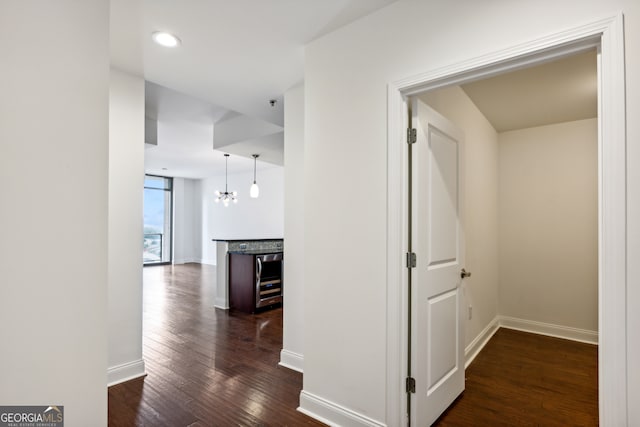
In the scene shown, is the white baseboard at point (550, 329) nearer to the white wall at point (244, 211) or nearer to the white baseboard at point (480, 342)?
the white baseboard at point (480, 342)

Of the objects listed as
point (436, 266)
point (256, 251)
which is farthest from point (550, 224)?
point (256, 251)

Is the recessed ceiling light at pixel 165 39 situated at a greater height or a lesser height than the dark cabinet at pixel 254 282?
greater

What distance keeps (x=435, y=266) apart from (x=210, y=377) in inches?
85.6

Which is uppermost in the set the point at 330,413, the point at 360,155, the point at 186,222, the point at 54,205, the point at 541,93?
the point at 541,93

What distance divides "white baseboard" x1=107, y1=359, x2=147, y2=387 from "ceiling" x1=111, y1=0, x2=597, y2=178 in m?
2.55

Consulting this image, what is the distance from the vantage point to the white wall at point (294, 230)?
312cm

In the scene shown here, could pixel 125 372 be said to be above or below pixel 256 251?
below

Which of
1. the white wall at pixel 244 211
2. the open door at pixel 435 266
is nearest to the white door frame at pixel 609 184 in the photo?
the open door at pixel 435 266

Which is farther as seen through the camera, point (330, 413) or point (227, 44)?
point (227, 44)

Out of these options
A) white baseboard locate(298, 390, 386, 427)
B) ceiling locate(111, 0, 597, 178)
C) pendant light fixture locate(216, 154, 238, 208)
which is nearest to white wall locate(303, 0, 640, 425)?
white baseboard locate(298, 390, 386, 427)

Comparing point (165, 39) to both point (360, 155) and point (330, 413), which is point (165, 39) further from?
point (330, 413)

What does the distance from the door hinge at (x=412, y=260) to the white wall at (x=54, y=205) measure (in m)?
1.53

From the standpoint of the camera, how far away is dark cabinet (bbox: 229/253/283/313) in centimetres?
508

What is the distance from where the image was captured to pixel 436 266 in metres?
2.19
